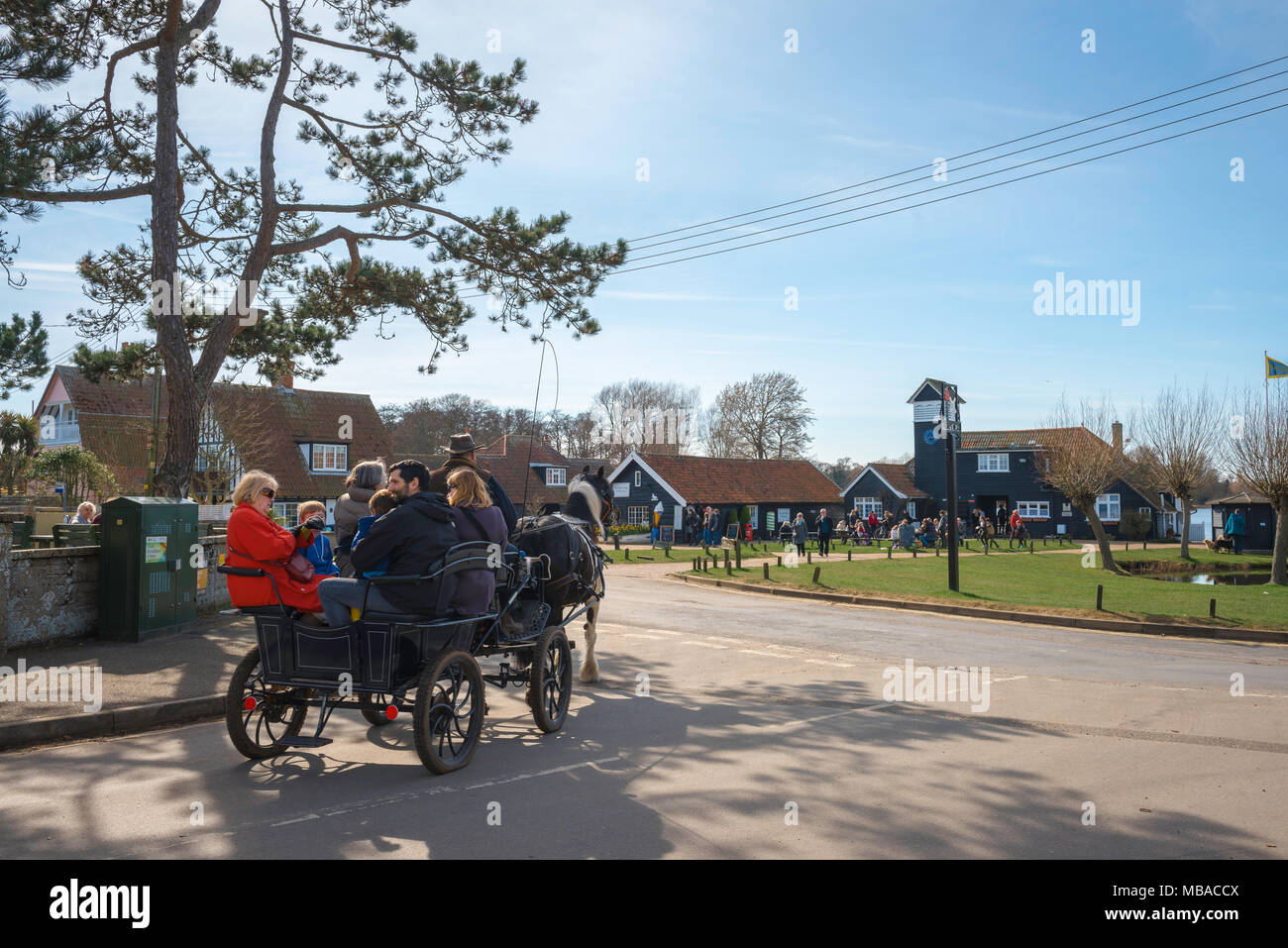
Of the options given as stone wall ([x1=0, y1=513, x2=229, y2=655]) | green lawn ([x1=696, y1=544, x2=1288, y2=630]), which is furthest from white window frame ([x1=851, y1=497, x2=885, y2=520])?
stone wall ([x1=0, y1=513, x2=229, y2=655])

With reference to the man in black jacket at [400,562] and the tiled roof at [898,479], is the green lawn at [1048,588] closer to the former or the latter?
the man in black jacket at [400,562]

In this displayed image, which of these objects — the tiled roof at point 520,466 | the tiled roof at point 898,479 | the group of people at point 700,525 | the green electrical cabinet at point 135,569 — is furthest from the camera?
the tiled roof at point 898,479

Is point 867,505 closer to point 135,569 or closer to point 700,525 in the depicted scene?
point 700,525

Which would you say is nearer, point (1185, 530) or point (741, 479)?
point (1185, 530)

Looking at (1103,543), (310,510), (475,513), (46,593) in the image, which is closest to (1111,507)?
(1103,543)

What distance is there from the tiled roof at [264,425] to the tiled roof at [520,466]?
27.7ft

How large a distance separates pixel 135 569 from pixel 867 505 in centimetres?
5531

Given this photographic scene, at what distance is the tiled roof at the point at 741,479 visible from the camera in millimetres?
54469

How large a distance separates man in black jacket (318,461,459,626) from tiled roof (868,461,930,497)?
5780 cm

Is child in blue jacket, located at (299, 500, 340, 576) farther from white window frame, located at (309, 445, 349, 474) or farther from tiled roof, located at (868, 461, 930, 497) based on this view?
tiled roof, located at (868, 461, 930, 497)

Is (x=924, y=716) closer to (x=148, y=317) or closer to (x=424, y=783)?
(x=424, y=783)

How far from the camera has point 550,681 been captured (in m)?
7.62

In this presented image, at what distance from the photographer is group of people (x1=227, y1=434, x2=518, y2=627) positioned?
6.23 m

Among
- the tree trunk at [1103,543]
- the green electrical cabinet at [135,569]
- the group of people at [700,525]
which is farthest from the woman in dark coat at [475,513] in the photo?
the group of people at [700,525]
